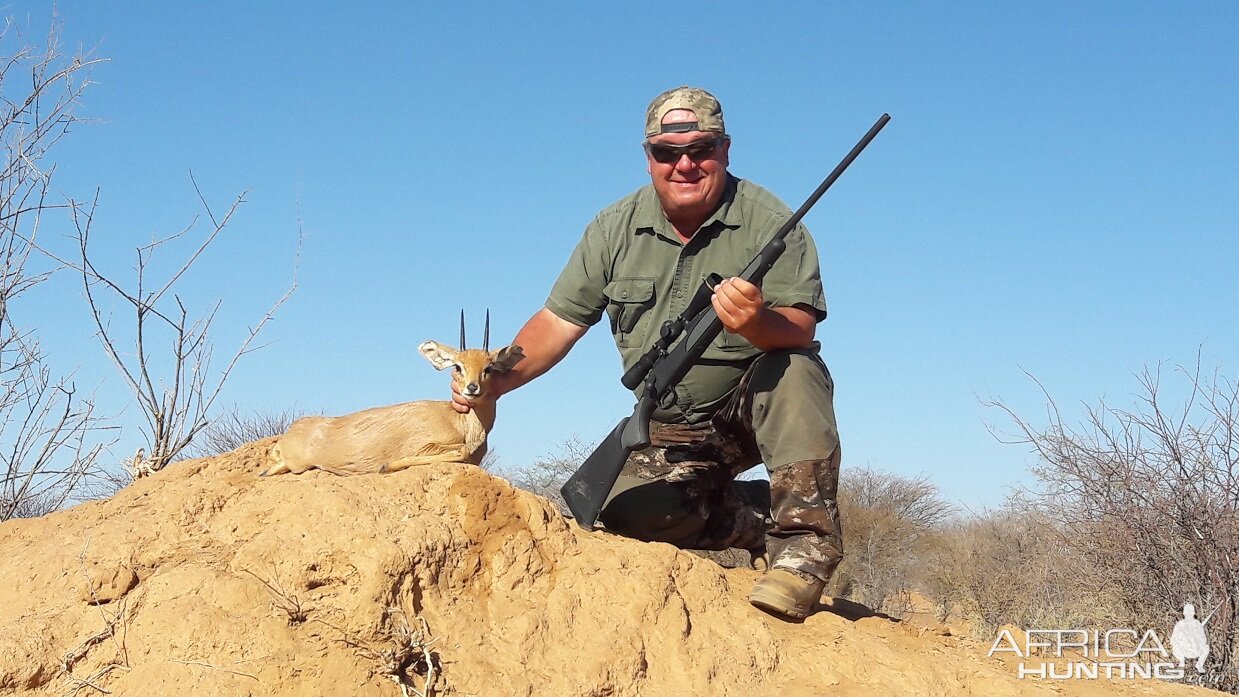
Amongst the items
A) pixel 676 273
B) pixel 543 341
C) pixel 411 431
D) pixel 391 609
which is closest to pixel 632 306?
pixel 676 273

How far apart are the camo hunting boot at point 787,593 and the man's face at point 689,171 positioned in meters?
1.83

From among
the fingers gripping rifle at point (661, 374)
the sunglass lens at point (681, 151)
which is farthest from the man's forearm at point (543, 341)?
the sunglass lens at point (681, 151)

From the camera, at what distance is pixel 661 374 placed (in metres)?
5.12

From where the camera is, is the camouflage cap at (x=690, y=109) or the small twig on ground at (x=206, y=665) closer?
the small twig on ground at (x=206, y=665)

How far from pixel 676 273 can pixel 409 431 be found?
1494 millimetres

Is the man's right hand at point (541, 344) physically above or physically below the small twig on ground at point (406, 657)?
above

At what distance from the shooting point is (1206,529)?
5902 mm

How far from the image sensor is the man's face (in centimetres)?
525

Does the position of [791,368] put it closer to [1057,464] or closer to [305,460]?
[305,460]

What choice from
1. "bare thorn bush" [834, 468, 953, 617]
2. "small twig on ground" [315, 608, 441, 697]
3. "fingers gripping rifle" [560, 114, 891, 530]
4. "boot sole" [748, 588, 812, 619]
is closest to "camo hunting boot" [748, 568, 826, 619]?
"boot sole" [748, 588, 812, 619]

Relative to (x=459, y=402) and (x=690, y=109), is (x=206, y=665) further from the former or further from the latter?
(x=690, y=109)

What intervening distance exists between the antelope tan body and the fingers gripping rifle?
0.54 meters

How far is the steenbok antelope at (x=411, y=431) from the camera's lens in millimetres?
4891

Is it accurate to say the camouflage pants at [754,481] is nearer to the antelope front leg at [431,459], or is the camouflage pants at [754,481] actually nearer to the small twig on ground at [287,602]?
the antelope front leg at [431,459]
